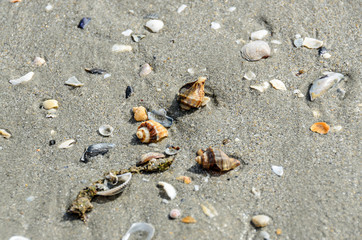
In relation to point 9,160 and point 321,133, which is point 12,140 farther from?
point 321,133

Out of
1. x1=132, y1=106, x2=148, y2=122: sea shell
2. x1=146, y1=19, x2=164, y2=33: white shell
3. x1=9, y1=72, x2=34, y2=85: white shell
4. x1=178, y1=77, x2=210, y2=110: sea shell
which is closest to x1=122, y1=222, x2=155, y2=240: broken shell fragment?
x1=132, y1=106, x2=148, y2=122: sea shell

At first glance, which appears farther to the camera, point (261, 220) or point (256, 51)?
point (256, 51)

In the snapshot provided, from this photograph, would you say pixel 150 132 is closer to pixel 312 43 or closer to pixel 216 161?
pixel 216 161

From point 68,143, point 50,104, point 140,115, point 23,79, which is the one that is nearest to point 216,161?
point 140,115

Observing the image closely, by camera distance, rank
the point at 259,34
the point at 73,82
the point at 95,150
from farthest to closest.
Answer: the point at 259,34, the point at 73,82, the point at 95,150

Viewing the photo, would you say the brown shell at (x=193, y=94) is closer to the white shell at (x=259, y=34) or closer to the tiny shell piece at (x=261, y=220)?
the white shell at (x=259, y=34)

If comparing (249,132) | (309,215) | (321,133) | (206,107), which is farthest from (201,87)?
(309,215)

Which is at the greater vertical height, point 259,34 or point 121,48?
point 259,34
